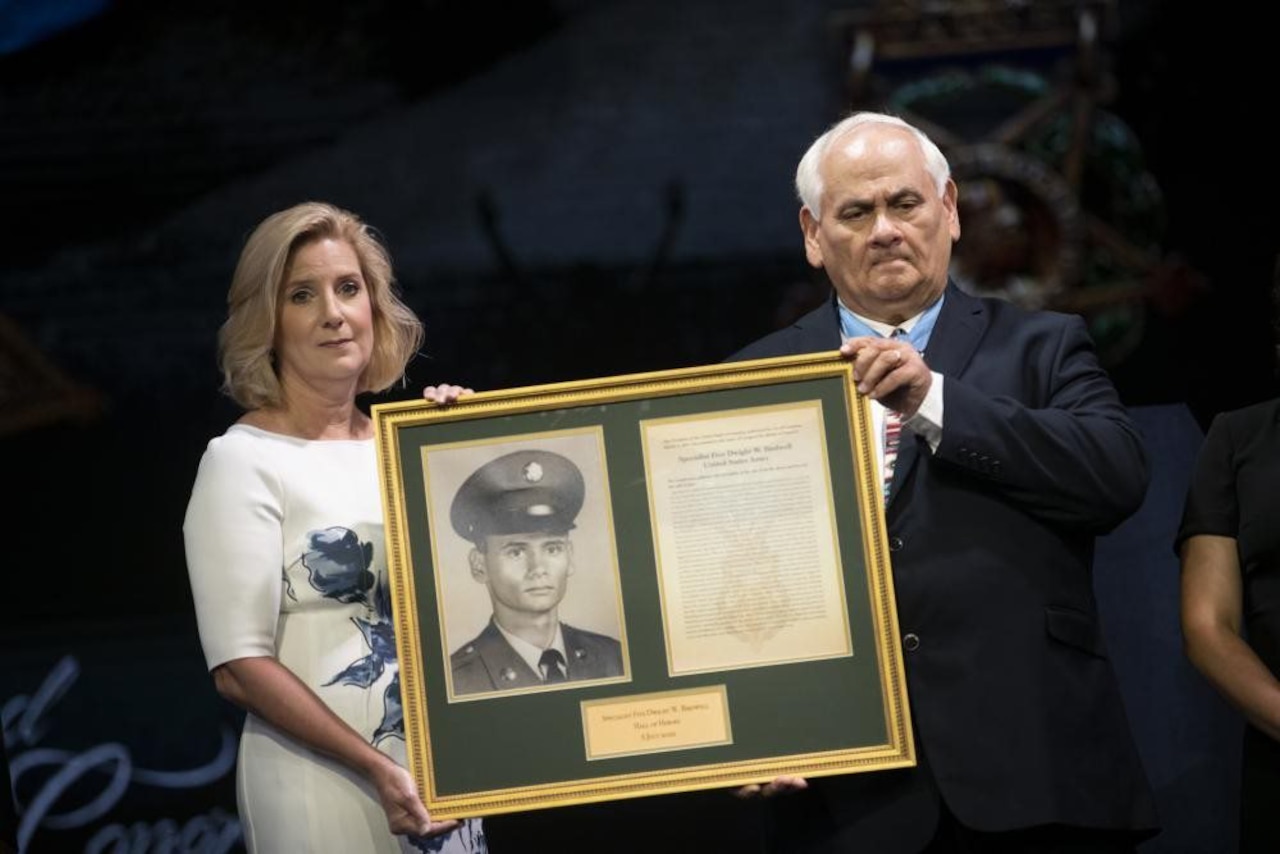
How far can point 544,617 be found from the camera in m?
2.21

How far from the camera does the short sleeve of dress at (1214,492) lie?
2.45 meters

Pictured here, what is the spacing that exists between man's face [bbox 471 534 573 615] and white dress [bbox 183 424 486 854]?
0.82ft

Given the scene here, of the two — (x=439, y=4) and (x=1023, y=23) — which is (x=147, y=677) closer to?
(x=439, y=4)

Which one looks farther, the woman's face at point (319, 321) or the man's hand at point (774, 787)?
the woman's face at point (319, 321)

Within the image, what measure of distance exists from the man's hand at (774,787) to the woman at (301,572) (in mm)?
426

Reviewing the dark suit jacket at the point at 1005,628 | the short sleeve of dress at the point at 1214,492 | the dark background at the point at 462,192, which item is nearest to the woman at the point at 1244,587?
the short sleeve of dress at the point at 1214,492

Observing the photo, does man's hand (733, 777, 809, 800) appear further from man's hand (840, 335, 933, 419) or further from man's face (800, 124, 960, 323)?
man's face (800, 124, 960, 323)

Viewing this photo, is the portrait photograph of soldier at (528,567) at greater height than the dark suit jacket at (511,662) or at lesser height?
A: greater

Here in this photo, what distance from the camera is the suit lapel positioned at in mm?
2225

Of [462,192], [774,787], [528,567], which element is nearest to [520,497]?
[528,567]

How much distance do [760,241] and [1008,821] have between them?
2104 millimetres

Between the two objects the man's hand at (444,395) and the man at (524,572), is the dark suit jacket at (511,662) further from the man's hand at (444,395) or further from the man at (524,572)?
the man's hand at (444,395)

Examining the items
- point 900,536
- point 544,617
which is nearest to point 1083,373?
point 900,536

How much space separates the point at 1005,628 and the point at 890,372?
0.35m
